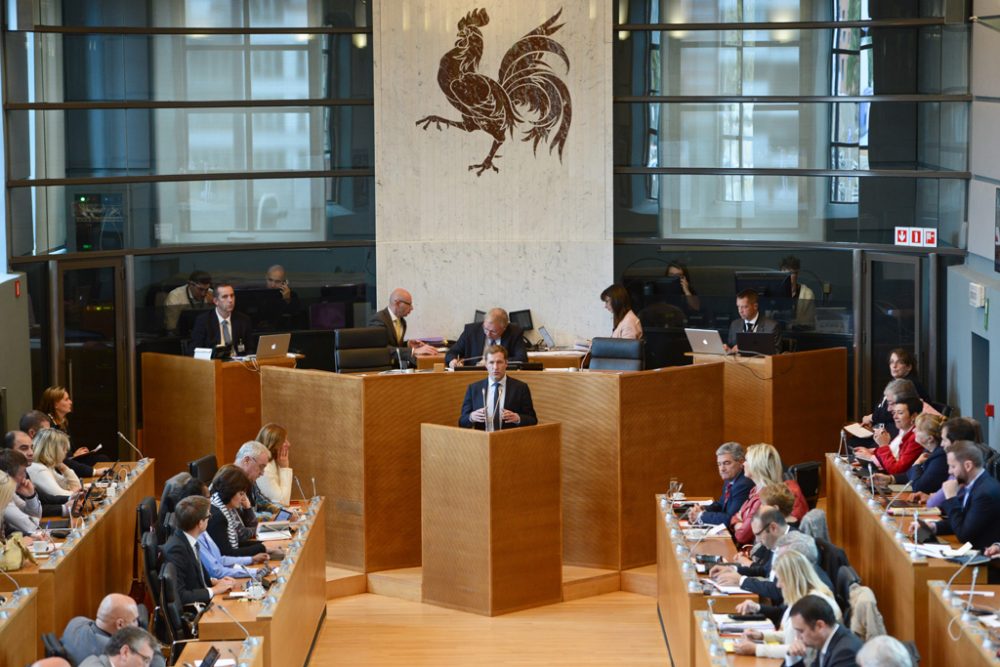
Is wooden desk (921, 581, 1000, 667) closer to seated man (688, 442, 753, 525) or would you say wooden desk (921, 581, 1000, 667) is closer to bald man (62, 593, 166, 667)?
seated man (688, 442, 753, 525)

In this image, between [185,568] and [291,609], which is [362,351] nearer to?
[291,609]

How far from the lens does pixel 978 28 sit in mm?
12023

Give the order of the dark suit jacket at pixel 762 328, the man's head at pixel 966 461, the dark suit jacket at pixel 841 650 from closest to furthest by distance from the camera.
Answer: the dark suit jacket at pixel 841 650 → the man's head at pixel 966 461 → the dark suit jacket at pixel 762 328

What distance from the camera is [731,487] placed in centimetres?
895

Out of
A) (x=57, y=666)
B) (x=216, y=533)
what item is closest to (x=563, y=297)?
(x=216, y=533)

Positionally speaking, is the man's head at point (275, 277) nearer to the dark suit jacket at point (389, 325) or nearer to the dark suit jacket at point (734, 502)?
the dark suit jacket at point (389, 325)

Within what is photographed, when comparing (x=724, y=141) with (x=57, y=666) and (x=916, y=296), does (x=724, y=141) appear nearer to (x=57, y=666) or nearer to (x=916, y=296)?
(x=916, y=296)

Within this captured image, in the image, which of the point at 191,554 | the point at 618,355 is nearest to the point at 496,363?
the point at 618,355

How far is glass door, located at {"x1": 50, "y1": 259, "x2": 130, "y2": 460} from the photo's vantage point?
1246 centimetres

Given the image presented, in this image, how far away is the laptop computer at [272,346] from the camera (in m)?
12.1

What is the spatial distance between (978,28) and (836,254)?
2366 mm

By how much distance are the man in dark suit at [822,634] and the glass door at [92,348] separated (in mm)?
8141

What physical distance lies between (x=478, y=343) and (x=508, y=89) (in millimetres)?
3143

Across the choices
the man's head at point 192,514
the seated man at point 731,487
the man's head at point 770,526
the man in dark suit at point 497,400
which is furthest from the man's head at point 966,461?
the man's head at point 192,514
